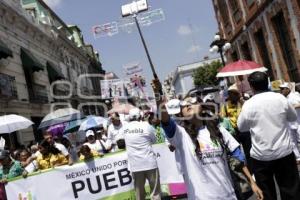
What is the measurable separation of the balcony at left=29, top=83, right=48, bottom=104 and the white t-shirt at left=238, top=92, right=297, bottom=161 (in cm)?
2078

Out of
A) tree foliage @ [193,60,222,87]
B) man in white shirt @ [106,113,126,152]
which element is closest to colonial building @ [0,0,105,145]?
man in white shirt @ [106,113,126,152]

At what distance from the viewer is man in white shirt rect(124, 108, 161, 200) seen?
26.4 feet

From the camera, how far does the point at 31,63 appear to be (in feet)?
82.4

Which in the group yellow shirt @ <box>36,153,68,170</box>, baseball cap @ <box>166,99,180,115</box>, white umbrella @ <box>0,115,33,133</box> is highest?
white umbrella @ <box>0,115,33,133</box>

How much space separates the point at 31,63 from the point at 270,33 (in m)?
11.6

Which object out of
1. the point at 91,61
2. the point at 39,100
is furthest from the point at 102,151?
the point at 91,61

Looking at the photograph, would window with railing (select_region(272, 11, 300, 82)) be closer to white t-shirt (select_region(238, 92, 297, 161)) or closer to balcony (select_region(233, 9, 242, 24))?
balcony (select_region(233, 9, 242, 24))

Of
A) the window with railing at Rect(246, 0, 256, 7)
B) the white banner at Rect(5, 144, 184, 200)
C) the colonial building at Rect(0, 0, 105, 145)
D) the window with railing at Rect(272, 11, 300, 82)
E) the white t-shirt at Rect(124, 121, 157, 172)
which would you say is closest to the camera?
the white t-shirt at Rect(124, 121, 157, 172)

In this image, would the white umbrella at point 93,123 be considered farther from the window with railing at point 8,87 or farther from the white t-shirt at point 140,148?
the white t-shirt at point 140,148

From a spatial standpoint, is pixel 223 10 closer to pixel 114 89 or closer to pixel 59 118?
pixel 114 89

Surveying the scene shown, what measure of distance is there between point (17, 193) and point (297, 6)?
39.5ft

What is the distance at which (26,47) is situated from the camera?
86.4 ft

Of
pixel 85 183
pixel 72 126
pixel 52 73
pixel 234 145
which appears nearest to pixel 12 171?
pixel 85 183

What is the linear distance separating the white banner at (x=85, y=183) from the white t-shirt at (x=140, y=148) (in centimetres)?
113
